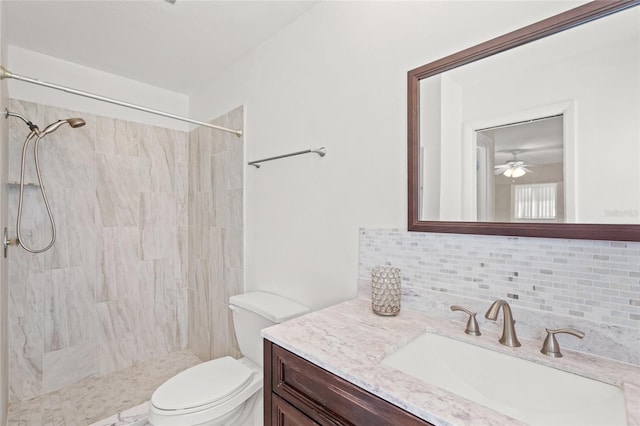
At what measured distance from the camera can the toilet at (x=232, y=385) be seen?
1340 millimetres

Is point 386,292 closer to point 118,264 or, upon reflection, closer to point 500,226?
point 500,226

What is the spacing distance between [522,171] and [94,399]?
2860mm

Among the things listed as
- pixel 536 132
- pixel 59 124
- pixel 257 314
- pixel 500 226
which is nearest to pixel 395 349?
pixel 500 226

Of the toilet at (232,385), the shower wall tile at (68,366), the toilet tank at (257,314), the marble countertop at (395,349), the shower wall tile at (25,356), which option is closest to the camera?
the marble countertop at (395,349)

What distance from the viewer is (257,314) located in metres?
1.64

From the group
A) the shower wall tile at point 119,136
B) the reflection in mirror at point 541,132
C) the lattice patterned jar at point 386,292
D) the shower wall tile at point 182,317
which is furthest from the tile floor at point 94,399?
the reflection in mirror at point 541,132

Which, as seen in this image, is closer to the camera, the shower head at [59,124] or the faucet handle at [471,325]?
the faucet handle at [471,325]

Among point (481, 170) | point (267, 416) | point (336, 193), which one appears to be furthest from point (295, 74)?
point (267, 416)

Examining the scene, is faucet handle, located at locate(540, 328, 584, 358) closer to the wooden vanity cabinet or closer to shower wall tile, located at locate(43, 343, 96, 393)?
the wooden vanity cabinet

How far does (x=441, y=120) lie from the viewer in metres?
1.18

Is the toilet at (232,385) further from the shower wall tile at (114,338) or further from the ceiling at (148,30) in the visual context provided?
the ceiling at (148,30)

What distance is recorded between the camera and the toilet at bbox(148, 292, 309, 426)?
1.34 metres

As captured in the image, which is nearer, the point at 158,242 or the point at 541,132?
the point at 541,132

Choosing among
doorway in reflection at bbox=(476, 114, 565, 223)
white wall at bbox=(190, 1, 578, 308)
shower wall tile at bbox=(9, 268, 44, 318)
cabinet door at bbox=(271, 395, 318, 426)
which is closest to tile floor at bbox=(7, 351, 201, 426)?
shower wall tile at bbox=(9, 268, 44, 318)
